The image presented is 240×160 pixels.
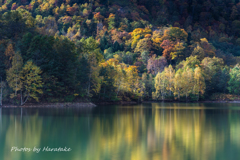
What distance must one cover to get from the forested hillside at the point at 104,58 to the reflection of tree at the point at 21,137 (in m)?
→ 25.9

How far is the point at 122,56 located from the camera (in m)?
112

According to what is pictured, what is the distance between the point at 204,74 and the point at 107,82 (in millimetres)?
39052

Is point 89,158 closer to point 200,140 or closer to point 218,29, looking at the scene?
point 200,140

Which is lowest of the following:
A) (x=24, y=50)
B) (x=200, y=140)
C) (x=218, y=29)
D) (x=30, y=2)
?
(x=200, y=140)

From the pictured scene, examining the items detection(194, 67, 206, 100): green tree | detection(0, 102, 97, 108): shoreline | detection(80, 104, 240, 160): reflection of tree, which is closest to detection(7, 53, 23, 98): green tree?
detection(0, 102, 97, 108): shoreline

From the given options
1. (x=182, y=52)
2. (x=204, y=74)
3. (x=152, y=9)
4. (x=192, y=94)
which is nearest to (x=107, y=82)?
(x=192, y=94)

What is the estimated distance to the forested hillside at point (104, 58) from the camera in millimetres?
54344

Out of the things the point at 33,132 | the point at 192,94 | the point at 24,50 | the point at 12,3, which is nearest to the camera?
the point at 33,132

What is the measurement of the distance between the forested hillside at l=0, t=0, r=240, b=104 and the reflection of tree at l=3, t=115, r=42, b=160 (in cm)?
2588

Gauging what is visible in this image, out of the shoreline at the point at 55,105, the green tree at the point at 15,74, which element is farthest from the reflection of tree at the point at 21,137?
the shoreline at the point at 55,105

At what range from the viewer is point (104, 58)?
11081 centimetres

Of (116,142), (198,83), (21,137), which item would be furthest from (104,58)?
(116,142)

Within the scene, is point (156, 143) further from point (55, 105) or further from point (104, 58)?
point (104, 58)

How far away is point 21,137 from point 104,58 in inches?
3536
